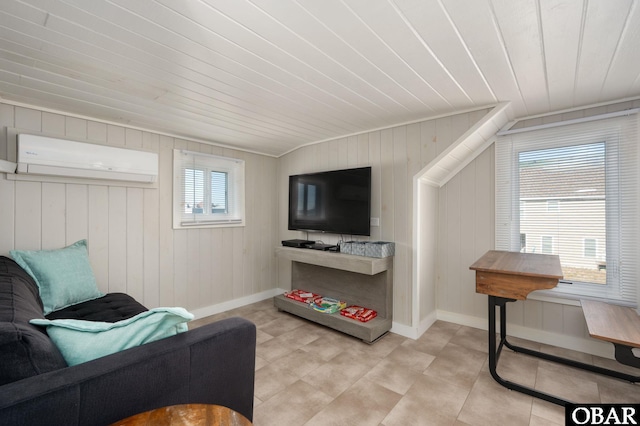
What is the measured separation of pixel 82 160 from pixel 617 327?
14.3 ft

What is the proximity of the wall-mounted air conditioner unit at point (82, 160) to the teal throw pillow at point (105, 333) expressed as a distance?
2019mm

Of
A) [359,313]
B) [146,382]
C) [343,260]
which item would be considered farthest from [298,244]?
[146,382]

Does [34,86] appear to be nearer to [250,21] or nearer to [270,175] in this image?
[250,21]

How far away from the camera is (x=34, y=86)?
6.91 feet

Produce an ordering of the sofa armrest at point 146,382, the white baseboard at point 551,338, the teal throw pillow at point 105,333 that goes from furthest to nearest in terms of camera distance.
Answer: the white baseboard at point 551,338 → the teal throw pillow at point 105,333 → the sofa armrest at point 146,382

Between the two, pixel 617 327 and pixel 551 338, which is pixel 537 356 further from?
pixel 617 327

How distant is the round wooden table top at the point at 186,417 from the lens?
86cm

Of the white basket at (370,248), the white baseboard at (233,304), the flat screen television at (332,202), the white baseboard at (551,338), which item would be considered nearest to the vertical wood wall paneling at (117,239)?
the white baseboard at (233,304)

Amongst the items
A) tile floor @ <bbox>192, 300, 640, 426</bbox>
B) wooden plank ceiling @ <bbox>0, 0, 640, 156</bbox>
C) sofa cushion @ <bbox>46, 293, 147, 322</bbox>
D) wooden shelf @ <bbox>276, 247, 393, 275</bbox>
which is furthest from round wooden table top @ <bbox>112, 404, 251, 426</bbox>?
wooden shelf @ <bbox>276, 247, 393, 275</bbox>

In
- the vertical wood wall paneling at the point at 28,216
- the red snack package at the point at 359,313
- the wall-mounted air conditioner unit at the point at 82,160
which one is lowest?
the red snack package at the point at 359,313

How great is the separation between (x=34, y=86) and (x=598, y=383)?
15.4 feet

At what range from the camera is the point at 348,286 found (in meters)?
3.40

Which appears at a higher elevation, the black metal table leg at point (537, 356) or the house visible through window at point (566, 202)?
the house visible through window at point (566, 202)

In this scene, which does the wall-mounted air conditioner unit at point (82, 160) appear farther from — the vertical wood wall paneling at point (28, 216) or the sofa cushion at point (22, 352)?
the sofa cushion at point (22, 352)
